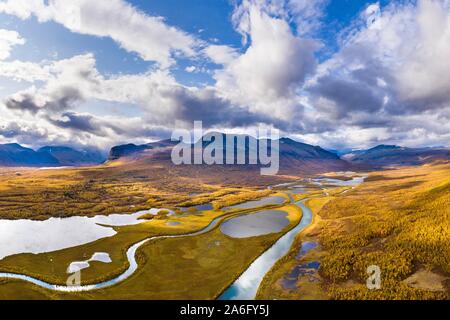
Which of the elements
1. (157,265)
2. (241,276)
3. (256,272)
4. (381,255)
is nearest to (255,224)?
(256,272)

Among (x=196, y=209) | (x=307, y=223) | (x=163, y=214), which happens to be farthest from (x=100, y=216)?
(x=307, y=223)

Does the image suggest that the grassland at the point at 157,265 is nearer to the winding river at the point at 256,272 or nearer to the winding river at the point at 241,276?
the winding river at the point at 241,276

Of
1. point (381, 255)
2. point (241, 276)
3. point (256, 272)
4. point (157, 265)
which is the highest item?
point (381, 255)

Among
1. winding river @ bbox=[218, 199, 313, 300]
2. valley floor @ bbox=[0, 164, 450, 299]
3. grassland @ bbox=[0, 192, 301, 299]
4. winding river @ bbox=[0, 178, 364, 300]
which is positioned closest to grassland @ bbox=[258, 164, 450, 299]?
valley floor @ bbox=[0, 164, 450, 299]

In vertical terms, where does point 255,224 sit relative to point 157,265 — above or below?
above

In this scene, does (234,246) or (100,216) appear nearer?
(234,246)

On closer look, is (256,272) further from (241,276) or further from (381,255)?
(381,255)
